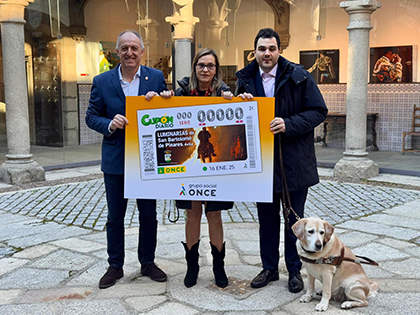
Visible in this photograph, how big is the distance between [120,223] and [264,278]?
120 cm

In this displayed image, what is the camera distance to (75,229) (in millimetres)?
5637

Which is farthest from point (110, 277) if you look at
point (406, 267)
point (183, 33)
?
point (183, 33)

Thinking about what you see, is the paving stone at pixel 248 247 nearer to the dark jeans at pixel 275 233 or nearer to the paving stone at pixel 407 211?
the dark jeans at pixel 275 233

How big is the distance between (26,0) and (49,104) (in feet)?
16.3

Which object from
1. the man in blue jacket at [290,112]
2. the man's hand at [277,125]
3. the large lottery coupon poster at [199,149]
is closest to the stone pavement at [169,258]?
the man in blue jacket at [290,112]

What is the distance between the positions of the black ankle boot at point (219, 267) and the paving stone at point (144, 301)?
17.1 inches

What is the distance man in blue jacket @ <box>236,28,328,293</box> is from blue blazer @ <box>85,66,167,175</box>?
749 mm

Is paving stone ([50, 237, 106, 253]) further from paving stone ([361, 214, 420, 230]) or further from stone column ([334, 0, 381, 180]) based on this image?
stone column ([334, 0, 381, 180])

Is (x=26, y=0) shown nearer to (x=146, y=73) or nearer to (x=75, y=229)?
(x=75, y=229)

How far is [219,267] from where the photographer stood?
3867 millimetres

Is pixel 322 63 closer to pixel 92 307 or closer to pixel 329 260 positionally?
pixel 329 260

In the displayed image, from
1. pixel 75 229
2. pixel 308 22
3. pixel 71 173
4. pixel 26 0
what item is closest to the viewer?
pixel 75 229

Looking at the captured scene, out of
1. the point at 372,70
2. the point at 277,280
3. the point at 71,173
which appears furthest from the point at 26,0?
the point at 372,70

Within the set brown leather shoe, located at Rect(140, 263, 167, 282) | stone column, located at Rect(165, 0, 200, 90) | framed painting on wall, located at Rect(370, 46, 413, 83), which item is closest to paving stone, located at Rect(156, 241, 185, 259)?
brown leather shoe, located at Rect(140, 263, 167, 282)
